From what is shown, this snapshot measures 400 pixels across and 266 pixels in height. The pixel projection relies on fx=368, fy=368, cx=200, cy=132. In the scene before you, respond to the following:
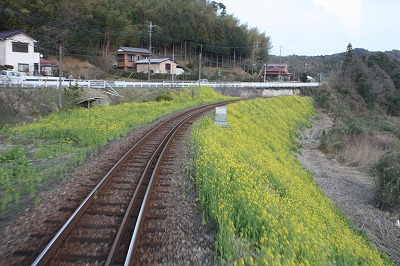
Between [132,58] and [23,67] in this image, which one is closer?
[23,67]

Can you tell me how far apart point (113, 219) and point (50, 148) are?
6465 mm

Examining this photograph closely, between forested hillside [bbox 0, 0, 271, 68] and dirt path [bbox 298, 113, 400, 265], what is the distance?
4388cm

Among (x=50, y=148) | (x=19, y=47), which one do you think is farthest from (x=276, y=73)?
(x=50, y=148)

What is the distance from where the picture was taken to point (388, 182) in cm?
1377

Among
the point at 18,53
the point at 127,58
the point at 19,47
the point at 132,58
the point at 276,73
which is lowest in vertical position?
the point at 18,53

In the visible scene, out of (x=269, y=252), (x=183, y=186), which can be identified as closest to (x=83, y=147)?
(x=183, y=186)

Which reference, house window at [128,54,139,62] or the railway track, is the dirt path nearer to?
the railway track

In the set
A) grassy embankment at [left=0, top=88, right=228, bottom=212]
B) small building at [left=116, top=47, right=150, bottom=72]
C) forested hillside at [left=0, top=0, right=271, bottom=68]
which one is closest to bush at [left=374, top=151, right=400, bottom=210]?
grassy embankment at [left=0, top=88, right=228, bottom=212]

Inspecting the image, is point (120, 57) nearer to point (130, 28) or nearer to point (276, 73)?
point (130, 28)

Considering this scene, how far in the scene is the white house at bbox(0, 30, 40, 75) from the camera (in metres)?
39.1

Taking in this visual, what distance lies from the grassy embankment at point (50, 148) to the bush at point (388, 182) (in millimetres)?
10297

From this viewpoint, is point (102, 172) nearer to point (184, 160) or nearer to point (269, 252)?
point (184, 160)

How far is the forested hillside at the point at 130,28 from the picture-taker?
2032 inches

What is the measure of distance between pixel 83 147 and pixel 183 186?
5.60 meters
